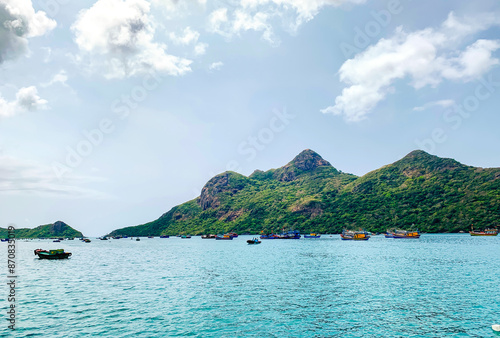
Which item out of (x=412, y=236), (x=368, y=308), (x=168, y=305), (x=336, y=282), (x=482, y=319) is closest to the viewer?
(x=482, y=319)

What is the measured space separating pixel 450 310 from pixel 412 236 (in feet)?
569

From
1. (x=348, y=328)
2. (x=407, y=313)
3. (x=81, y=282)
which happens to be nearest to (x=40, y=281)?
(x=81, y=282)

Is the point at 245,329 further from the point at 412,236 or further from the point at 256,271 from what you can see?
the point at 412,236

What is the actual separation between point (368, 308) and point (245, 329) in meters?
14.7

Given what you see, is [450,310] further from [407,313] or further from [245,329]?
[245,329]

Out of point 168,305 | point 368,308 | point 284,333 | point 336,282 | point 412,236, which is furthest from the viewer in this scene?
point 412,236

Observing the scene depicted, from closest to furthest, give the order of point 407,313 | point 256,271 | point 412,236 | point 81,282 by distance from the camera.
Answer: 1. point 407,313
2. point 81,282
3. point 256,271
4. point 412,236

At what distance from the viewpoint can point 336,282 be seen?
154 ft

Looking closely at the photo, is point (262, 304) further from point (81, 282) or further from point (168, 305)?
point (81, 282)

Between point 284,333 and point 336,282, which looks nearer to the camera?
point 284,333

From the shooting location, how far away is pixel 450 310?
31.1 m

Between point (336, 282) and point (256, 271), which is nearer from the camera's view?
point (336, 282)

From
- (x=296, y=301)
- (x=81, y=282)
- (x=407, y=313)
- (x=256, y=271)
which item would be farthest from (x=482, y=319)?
(x=81, y=282)

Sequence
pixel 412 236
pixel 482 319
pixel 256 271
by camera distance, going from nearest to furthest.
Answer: pixel 482 319 < pixel 256 271 < pixel 412 236
